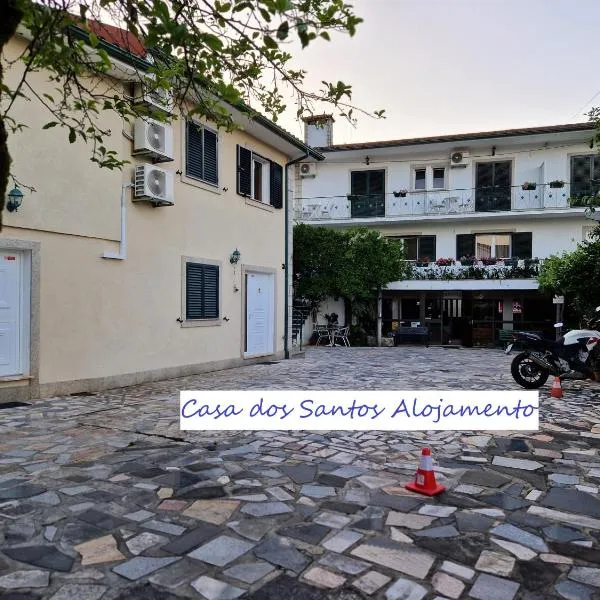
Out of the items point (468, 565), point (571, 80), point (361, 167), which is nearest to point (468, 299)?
point (361, 167)

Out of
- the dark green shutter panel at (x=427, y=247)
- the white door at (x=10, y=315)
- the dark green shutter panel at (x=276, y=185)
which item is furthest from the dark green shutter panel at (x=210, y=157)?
the dark green shutter panel at (x=427, y=247)

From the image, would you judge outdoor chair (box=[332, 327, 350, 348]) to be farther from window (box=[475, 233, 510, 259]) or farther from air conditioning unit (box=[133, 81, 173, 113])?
air conditioning unit (box=[133, 81, 173, 113])

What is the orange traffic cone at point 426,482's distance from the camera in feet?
13.5

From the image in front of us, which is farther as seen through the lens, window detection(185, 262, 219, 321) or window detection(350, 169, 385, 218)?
window detection(350, 169, 385, 218)

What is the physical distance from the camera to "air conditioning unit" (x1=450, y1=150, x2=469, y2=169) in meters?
22.2

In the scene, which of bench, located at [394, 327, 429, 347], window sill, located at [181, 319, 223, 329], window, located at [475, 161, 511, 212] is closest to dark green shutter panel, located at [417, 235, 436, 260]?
window, located at [475, 161, 511, 212]

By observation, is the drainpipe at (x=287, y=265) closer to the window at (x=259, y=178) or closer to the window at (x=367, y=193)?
the window at (x=259, y=178)

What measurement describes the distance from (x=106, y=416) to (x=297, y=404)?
8.94ft

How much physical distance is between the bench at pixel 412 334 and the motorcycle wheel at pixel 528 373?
10.9m

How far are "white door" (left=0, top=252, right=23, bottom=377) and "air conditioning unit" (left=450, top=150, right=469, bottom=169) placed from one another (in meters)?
18.8

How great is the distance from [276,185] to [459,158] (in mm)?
11352

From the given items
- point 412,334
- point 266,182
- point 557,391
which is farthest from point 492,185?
point 557,391

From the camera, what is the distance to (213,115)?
4.64 metres

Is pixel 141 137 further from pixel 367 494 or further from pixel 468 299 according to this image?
pixel 468 299
